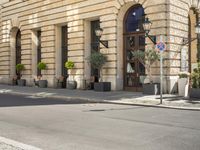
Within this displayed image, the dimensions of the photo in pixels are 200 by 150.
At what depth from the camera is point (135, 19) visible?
23625 mm

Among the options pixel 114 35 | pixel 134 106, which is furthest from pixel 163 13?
pixel 134 106

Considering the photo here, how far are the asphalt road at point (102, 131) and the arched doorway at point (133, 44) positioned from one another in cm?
1080

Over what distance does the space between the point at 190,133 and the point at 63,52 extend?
21977 mm

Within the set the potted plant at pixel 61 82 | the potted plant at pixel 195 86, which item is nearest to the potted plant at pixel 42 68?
the potted plant at pixel 61 82

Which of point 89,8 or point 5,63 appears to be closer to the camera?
point 89,8

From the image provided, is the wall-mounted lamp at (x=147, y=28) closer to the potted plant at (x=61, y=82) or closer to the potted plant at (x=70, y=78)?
the potted plant at (x=70, y=78)

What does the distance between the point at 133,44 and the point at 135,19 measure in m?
1.80

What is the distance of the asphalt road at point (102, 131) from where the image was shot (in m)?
7.37

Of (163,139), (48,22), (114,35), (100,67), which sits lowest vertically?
(163,139)

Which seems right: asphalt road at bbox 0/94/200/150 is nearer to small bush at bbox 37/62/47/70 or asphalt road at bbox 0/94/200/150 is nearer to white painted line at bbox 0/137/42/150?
white painted line at bbox 0/137/42/150

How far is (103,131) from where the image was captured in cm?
903

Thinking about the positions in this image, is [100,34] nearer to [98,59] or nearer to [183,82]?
[98,59]

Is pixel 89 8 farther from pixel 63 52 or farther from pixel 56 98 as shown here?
pixel 56 98

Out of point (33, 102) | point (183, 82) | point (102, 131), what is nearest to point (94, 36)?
point (183, 82)
